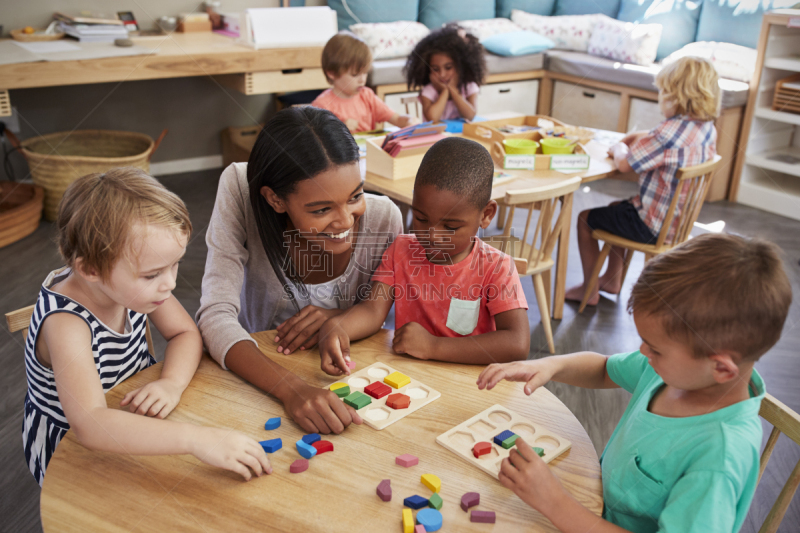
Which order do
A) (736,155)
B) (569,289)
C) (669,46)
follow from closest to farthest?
(569,289)
(736,155)
(669,46)

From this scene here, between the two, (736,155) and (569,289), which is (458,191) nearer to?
(569,289)

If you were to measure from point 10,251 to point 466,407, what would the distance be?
3005 mm

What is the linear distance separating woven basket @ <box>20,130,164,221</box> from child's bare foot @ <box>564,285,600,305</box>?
90.6 inches

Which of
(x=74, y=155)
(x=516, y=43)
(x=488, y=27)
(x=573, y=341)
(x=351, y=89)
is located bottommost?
(x=573, y=341)

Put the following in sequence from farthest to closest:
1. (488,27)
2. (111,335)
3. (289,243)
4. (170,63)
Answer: (488,27), (170,63), (289,243), (111,335)

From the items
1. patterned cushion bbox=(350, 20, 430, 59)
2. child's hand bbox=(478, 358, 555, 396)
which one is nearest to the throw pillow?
patterned cushion bbox=(350, 20, 430, 59)

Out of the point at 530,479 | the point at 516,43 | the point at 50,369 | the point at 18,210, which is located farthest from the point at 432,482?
the point at 516,43

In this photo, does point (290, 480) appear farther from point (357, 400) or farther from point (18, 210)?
point (18, 210)

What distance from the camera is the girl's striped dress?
1115 mm

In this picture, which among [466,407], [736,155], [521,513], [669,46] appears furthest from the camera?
[669,46]

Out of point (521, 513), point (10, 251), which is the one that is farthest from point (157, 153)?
point (521, 513)

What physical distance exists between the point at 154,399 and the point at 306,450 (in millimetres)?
291

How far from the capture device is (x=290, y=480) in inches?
37.1

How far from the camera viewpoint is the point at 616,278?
3146mm
